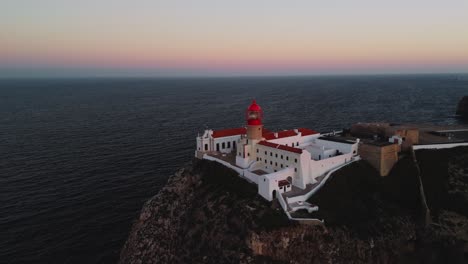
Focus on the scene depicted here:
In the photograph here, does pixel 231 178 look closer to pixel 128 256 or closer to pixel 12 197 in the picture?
pixel 128 256

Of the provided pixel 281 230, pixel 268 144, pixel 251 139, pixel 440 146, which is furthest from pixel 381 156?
pixel 281 230

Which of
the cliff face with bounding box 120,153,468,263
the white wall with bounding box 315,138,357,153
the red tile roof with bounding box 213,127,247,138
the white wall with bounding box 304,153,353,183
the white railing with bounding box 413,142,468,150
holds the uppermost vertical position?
the red tile roof with bounding box 213,127,247,138

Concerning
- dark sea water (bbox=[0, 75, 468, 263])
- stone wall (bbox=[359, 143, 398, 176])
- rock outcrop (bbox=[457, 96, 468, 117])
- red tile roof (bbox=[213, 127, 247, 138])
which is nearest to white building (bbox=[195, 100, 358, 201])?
red tile roof (bbox=[213, 127, 247, 138])

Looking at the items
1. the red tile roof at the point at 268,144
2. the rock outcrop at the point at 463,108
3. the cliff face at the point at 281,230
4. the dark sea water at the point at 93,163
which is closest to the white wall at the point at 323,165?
the cliff face at the point at 281,230

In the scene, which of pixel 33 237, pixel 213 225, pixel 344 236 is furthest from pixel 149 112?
pixel 344 236

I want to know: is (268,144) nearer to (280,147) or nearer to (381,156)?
(280,147)

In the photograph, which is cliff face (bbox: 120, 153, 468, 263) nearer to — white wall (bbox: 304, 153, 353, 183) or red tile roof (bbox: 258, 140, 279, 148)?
white wall (bbox: 304, 153, 353, 183)
